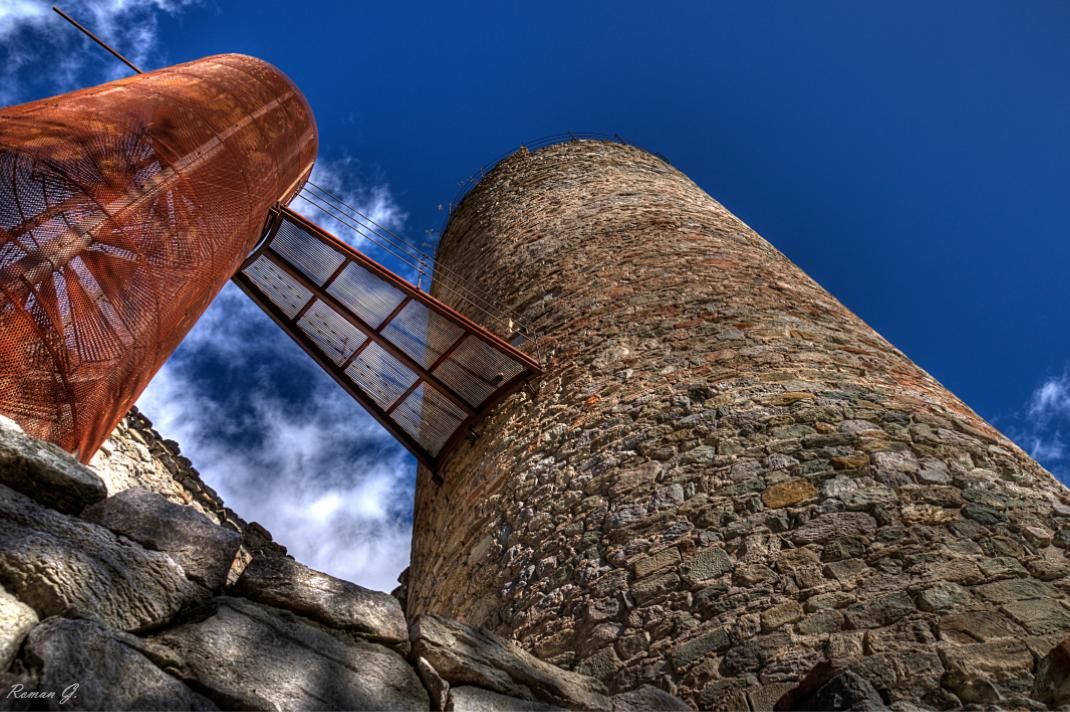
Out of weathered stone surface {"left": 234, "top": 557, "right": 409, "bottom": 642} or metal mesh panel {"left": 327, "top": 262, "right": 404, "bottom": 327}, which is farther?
metal mesh panel {"left": 327, "top": 262, "right": 404, "bottom": 327}

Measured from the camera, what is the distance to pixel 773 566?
3701mm

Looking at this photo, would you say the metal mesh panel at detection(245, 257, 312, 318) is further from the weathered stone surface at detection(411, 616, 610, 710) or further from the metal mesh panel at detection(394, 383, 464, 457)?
the weathered stone surface at detection(411, 616, 610, 710)

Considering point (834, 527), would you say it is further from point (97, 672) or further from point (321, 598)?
point (97, 672)

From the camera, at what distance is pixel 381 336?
7.47 meters

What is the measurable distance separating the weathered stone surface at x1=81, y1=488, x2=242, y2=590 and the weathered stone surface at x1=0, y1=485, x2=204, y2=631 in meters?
0.04

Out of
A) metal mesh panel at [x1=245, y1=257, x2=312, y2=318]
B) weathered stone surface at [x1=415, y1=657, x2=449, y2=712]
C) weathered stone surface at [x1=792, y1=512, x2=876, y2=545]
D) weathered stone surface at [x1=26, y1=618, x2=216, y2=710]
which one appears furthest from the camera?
metal mesh panel at [x1=245, y1=257, x2=312, y2=318]

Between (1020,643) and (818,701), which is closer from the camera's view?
(818,701)

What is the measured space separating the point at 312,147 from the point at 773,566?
4.06m

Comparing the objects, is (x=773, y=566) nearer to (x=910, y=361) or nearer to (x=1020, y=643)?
(x=1020, y=643)

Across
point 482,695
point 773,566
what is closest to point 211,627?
point 482,695

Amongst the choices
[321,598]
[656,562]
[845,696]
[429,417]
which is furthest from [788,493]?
[429,417]

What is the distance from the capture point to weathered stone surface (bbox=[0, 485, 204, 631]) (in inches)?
72.6

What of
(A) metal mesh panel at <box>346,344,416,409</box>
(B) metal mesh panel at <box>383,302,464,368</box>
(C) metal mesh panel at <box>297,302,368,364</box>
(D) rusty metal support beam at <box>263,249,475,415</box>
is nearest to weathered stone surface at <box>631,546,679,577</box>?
(B) metal mesh panel at <box>383,302,464,368</box>

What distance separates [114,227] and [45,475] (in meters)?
1.59
